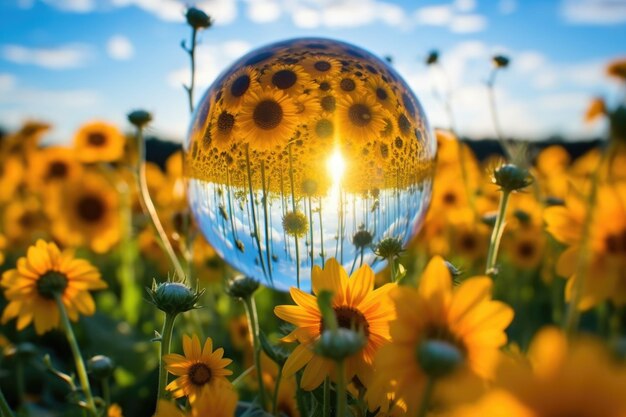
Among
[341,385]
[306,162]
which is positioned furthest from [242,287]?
[341,385]

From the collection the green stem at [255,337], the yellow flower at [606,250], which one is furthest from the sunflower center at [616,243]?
the green stem at [255,337]

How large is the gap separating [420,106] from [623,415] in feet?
4.53

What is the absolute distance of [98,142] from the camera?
4340mm

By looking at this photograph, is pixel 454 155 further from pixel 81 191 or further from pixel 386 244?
pixel 386 244

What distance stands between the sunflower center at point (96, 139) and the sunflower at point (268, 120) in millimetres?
3043

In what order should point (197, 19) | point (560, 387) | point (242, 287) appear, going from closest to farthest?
1. point (560, 387)
2. point (242, 287)
3. point (197, 19)

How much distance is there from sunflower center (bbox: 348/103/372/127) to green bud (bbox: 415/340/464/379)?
94cm

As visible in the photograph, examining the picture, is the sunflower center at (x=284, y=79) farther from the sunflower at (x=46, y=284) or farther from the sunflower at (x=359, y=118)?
the sunflower at (x=46, y=284)

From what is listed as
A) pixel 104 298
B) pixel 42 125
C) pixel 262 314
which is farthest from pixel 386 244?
pixel 42 125

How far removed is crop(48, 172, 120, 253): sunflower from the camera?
4.00 meters

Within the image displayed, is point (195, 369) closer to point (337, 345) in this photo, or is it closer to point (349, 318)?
point (349, 318)

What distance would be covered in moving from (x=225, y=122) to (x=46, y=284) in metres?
0.62

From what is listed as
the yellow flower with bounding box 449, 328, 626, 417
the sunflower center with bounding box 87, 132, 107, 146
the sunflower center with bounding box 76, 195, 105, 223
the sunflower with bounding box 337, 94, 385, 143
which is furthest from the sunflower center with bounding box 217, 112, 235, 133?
the sunflower center with bounding box 87, 132, 107, 146

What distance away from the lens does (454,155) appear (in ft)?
13.8
